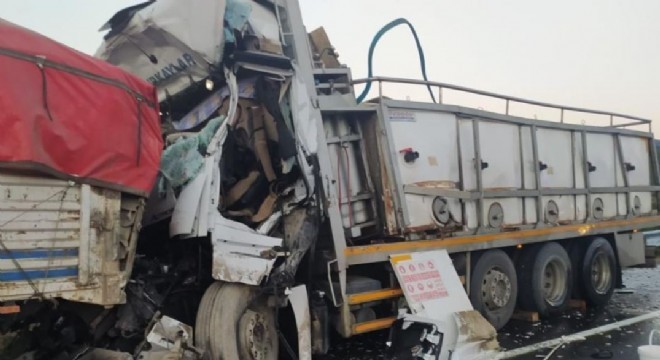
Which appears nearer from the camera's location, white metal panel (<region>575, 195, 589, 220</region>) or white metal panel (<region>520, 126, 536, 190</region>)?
white metal panel (<region>520, 126, 536, 190</region>)

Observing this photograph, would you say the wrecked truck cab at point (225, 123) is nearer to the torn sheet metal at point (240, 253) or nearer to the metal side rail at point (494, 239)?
the torn sheet metal at point (240, 253)

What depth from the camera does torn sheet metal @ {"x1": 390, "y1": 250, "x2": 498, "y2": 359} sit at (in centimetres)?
495

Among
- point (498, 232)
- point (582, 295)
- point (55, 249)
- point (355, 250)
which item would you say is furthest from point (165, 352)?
point (582, 295)

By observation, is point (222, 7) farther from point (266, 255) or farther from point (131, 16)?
point (266, 255)

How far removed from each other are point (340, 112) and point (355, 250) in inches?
49.9

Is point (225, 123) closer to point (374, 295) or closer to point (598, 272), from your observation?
point (374, 295)

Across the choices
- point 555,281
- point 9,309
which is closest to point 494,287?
point 555,281

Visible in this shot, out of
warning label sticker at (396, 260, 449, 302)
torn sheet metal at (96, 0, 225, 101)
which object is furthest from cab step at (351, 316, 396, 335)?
torn sheet metal at (96, 0, 225, 101)

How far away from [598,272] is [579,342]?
8.87 ft

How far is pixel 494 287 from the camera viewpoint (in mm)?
6441

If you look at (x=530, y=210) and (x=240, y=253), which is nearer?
(x=240, y=253)

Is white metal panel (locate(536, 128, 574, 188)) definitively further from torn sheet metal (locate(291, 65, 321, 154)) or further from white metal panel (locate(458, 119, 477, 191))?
torn sheet metal (locate(291, 65, 321, 154))

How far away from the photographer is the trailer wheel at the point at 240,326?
3896 mm

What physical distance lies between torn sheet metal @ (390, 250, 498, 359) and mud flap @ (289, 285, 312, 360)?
962 millimetres
